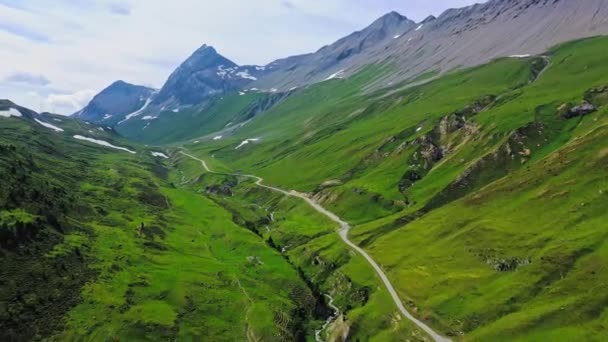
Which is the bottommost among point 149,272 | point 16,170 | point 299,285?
point 299,285

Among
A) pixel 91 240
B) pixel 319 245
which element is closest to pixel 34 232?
pixel 91 240

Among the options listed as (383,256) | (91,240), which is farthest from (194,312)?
(383,256)

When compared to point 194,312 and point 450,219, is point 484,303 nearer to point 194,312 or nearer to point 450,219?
point 450,219

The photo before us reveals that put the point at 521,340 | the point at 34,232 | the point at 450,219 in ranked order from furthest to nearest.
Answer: the point at 450,219 → the point at 34,232 → the point at 521,340

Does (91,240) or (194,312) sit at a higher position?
(91,240)

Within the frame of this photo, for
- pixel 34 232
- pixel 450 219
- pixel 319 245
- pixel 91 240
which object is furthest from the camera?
pixel 319 245

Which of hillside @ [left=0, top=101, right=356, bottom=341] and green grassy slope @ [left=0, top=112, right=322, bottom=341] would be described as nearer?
green grassy slope @ [left=0, top=112, right=322, bottom=341]

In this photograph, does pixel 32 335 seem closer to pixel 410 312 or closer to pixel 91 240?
pixel 91 240

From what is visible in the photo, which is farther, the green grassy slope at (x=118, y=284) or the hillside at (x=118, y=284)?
the hillside at (x=118, y=284)

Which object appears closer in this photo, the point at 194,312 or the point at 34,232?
the point at 194,312
